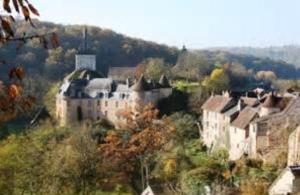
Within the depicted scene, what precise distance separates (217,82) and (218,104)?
16249mm

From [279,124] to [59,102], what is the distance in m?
31.5

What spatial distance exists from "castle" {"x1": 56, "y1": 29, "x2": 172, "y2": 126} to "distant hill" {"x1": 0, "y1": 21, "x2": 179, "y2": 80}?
21.9 metres

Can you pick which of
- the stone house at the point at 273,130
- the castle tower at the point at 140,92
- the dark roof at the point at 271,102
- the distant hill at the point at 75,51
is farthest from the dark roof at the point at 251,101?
the distant hill at the point at 75,51

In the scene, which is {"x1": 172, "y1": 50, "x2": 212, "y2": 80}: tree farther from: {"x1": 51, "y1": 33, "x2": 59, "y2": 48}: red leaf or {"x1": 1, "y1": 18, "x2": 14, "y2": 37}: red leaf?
{"x1": 1, "y1": 18, "x2": 14, "y2": 37}: red leaf

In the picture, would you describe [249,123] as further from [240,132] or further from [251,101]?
[251,101]

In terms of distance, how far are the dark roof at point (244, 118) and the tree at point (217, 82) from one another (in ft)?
63.6

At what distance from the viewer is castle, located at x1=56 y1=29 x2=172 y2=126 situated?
212 ft

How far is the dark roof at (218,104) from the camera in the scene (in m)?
55.5

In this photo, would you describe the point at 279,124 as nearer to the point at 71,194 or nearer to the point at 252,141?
the point at 252,141

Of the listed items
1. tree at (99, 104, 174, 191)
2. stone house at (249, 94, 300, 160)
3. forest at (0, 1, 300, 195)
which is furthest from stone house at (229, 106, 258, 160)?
tree at (99, 104, 174, 191)

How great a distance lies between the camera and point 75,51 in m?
98.4

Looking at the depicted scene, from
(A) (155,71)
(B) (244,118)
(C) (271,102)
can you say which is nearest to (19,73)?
(C) (271,102)

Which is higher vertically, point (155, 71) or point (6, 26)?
point (6, 26)

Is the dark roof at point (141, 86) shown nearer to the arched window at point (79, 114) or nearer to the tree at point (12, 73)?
the arched window at point (79, 114)
